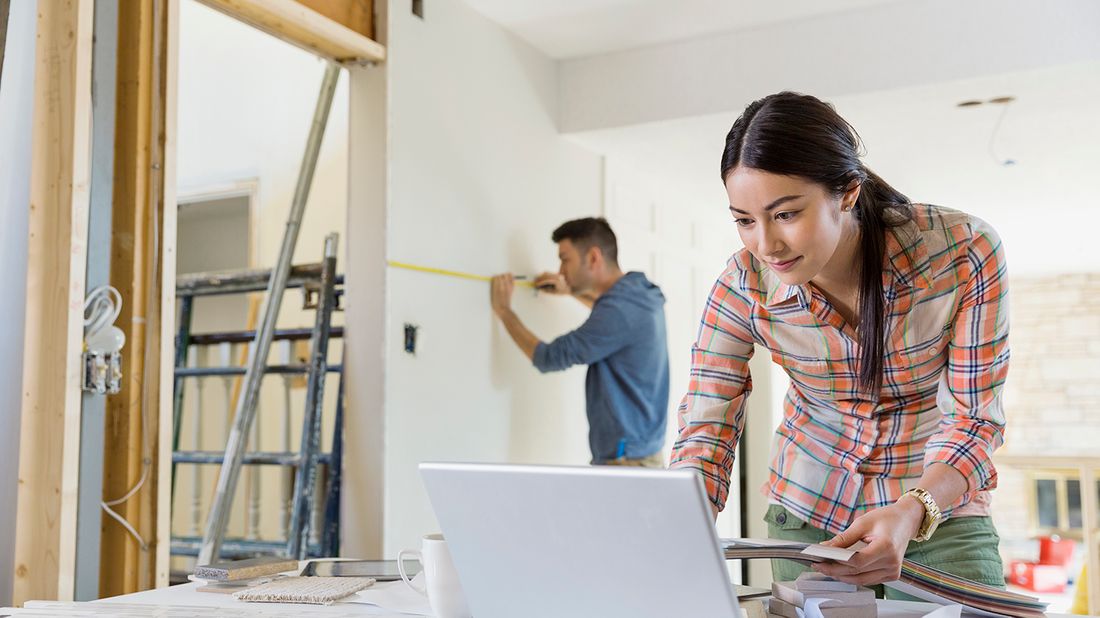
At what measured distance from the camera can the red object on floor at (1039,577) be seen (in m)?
7.08

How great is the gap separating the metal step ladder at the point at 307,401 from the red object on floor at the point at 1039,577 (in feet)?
18.7

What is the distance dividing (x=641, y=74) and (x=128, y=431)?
7.70 feet

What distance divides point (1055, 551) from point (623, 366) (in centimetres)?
556

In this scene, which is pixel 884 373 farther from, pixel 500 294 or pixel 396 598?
pixel 500 294

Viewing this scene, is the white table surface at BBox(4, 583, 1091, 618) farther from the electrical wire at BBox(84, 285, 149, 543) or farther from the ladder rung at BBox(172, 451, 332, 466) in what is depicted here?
the ladder rung at BBox(172, 451, 332, 466)

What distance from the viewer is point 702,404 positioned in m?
1.48

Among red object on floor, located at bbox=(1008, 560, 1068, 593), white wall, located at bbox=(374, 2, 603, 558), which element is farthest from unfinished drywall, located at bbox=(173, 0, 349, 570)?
red object on floor, located at bbox=(1008, 560, 1068, 593)

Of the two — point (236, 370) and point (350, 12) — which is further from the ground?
point (350, 12)

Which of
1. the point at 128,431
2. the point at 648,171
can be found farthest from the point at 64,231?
the point at 648,171

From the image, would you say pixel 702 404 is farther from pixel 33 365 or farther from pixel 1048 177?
pixel 1048 177

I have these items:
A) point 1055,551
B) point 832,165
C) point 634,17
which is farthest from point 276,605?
point 1055,551

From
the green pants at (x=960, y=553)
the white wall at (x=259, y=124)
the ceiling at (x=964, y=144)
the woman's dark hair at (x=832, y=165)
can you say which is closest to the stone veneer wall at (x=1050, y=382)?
the ceiling at (x=964, y=144)

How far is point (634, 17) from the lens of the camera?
362 cm

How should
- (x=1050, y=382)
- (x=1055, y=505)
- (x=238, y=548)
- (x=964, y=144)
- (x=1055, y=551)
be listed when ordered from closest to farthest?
(x=238, y=548) → (x=964, y=144) → (x=1055, y=551) → (x=1055, y=505) → (x=1050, y=382)
